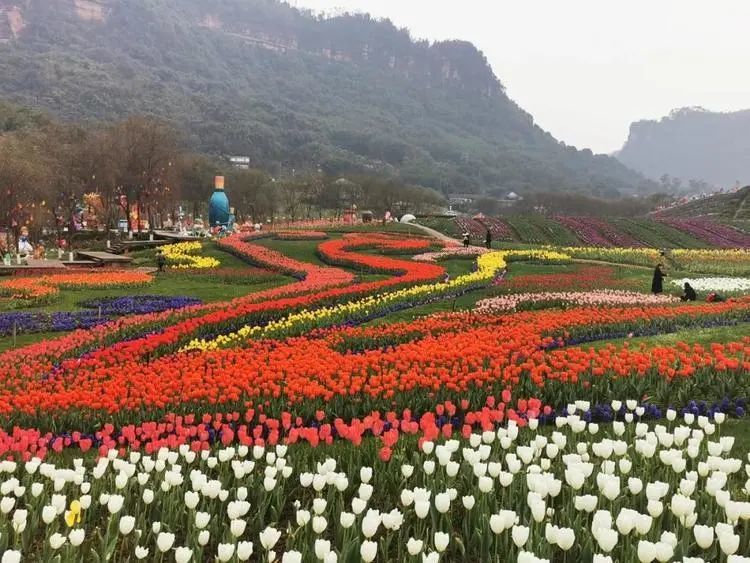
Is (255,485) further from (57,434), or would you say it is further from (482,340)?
(482,340)

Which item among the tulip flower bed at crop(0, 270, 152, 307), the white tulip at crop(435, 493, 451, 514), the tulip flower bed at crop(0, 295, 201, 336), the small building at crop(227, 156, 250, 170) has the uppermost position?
the small building at crop(227, 156, 250, 170)

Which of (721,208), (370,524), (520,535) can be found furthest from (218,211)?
(721,208)

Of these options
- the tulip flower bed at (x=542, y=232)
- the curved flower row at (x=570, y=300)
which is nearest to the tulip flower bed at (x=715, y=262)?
the tulip flower bed at (x=542, y=232)

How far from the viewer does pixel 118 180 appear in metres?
52.4

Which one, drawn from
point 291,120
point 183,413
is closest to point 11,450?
point 183,413

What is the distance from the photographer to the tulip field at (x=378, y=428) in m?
4.05

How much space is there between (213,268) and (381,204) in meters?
57.7

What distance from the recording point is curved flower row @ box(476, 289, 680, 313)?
57.7 ft

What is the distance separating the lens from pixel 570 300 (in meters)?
18.3

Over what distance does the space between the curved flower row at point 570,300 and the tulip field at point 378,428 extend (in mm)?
135

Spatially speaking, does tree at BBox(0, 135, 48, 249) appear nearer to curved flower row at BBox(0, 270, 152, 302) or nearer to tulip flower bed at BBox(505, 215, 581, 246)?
curved flower row at BBox(0, 270, 152, 302)

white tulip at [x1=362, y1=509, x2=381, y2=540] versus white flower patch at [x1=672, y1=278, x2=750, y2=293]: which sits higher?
white tulip at [x1=362, y1=509, x2=381, y2=540]

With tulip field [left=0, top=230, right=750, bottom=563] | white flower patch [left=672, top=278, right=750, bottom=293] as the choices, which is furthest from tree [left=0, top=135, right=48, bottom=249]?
white flower patch [left=672, top=278, right=750, bottom=293]

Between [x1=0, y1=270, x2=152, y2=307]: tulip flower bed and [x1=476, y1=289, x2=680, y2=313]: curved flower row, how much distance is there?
14.1 metres
